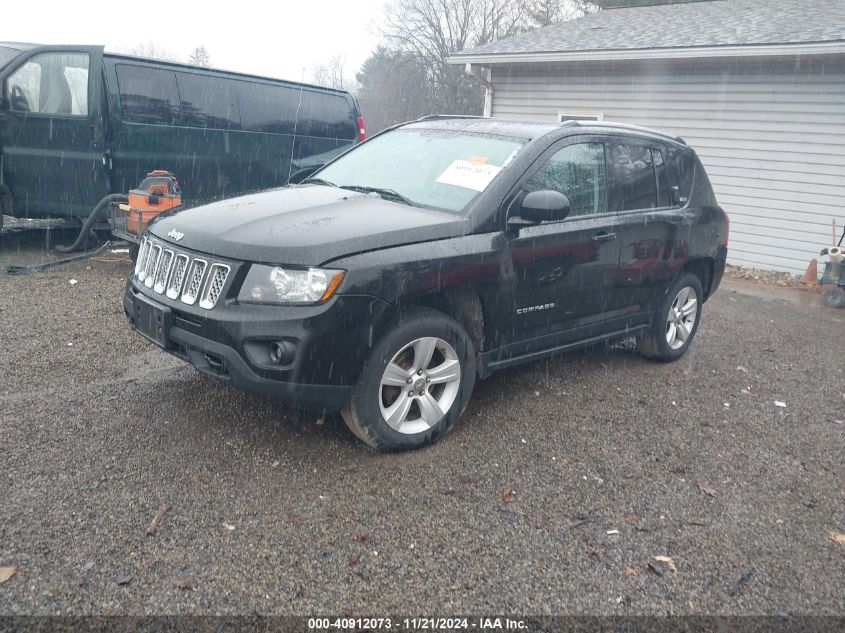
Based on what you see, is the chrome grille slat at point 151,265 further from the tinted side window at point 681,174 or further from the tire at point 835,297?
the tire at point 835,297

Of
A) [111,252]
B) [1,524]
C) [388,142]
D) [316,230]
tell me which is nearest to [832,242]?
[388,142]

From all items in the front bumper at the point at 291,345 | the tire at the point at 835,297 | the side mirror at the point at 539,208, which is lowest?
the tire at the point at 835,297

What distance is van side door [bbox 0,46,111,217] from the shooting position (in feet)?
24.5

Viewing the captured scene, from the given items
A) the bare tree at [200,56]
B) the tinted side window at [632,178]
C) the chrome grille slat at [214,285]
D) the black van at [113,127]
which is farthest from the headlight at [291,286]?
the bare tree at [200,56]

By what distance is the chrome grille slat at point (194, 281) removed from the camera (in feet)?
11.0

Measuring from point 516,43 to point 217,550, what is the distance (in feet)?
40.5

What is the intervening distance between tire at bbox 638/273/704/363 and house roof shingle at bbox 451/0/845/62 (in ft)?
19.0

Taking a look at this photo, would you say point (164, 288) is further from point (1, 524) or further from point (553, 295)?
point (553, 295)

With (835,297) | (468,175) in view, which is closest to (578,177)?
(468,175)

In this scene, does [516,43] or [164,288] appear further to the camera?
[516,43]

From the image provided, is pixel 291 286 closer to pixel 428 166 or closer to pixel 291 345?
pixel 291 345

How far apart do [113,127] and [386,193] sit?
16.1 feet

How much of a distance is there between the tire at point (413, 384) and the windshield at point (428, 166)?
75 centimetres

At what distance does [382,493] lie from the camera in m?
3.26
